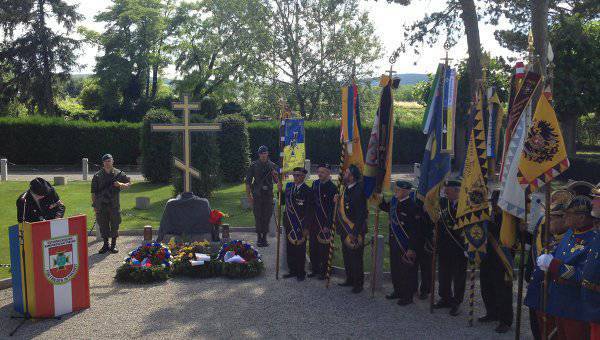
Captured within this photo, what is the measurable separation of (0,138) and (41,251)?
85.4 ft

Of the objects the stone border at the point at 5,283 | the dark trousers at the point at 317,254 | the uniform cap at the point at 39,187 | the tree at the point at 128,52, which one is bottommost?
the stone border at the point at 5,283

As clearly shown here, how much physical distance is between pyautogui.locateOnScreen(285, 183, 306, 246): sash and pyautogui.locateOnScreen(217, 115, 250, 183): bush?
12311mm

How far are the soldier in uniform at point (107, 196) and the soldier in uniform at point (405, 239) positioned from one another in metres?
5.55

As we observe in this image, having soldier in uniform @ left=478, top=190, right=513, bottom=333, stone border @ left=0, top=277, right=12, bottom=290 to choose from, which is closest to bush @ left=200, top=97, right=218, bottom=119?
stone border @ left=0, top=277, right=12, bottom=290

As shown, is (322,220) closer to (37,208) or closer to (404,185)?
(404,185)

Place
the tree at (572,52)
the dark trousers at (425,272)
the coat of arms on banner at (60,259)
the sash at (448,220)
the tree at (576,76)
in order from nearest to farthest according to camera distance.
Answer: the coat of arms on banner at (60,259)
the sash at (448,220)
the dark trousers at (425,272)
the tree at (572,52)
the tree at (576,76)

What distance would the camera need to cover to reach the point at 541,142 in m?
6.39

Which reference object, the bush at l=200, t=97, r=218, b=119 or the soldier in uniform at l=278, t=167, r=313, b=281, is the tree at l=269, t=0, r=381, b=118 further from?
the soldier in uniform at l=278, t=167, r=313, b=281

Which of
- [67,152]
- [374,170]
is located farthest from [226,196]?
[67,152]

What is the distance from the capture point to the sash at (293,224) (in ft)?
31.1

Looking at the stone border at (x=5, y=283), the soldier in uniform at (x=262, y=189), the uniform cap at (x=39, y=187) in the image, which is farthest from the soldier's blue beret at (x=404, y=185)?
the stone border at (x=5, y=283)

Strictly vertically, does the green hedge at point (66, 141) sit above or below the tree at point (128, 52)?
below

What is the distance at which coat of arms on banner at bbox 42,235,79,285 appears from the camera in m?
7.41

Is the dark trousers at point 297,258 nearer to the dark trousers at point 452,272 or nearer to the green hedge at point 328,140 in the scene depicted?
the dark trousers at point 452,272
